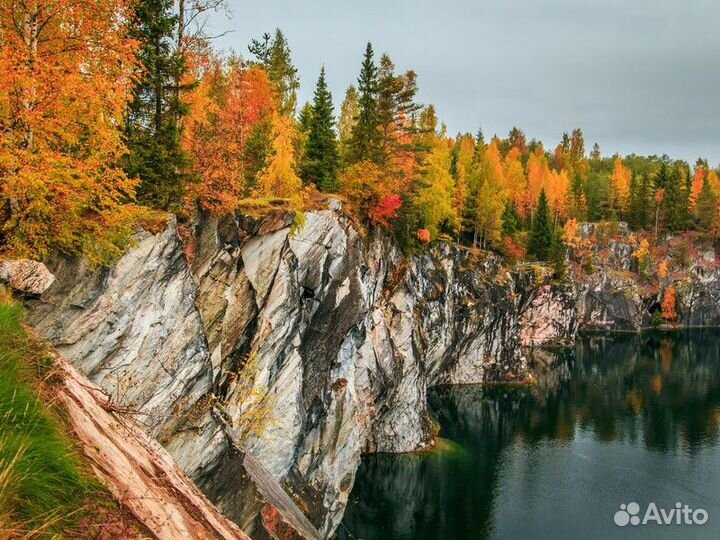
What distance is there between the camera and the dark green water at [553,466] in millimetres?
34844

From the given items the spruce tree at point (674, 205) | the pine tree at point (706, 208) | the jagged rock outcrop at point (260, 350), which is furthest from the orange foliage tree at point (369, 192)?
the pine tree at point (706, 208)

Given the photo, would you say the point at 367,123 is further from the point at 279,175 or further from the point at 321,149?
the point at 279,175

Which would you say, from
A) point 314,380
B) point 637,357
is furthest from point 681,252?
point 314,380

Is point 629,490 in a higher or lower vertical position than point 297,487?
lower

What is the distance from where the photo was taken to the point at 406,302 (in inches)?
1752

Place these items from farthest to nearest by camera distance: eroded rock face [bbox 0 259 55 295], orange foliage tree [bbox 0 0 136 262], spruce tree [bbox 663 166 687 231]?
spruce tree [bbox 663 166 687 231] < orange foliage tree [bbox 0 0 136 262] < eroded rock face [bbox 0 259 55 295]

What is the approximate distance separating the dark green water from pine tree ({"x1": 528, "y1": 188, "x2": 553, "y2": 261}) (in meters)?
24.3

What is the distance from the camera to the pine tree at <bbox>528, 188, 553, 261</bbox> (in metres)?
86.3

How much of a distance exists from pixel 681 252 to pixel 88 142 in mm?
119935

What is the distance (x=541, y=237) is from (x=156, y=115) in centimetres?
7774

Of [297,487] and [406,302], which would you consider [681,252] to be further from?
[297,487]

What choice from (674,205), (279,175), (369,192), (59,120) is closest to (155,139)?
(59,120)

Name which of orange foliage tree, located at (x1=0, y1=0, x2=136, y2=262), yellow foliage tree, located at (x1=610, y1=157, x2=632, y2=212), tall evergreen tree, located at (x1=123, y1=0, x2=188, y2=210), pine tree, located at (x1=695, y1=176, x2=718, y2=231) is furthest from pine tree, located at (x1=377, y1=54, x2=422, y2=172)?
pine tree, located at (x1=695, y1=176, x2=718, y2=231)

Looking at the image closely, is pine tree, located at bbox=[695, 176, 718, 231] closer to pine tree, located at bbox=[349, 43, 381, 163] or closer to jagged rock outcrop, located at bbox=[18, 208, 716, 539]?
jagged rock outcrop, located at bbox=[18, 208, 716, 539]
